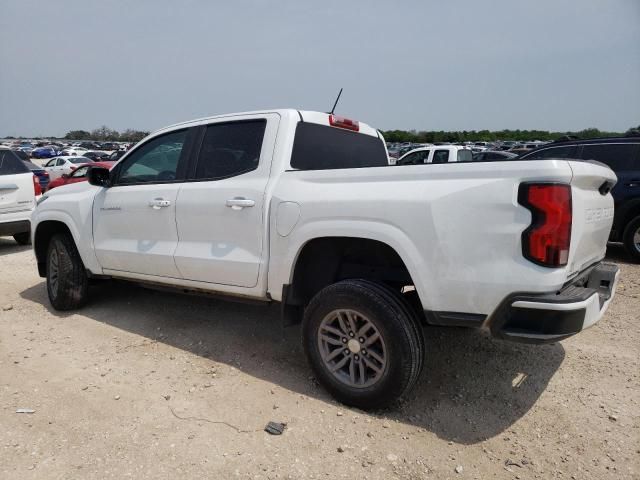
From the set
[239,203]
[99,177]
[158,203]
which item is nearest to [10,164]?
[99,177]

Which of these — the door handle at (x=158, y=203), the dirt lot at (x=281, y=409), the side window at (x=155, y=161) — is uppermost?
the side window at (x=155, y=161)

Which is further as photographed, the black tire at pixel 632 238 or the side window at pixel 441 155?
the side window at pixel 441 155

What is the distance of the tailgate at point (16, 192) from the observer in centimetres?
761

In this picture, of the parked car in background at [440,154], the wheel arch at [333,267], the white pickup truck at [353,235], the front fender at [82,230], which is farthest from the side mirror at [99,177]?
the parked car in background at [440,154]

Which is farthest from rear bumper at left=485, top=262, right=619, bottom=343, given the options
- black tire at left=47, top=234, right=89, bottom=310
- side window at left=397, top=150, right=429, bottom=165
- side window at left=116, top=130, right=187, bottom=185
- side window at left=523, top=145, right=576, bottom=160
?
side window at left=397, top=150, right=429, bottom=165

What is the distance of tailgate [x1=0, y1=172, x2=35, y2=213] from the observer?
25.0 feet

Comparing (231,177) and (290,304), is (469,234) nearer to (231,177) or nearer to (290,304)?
(290,304)

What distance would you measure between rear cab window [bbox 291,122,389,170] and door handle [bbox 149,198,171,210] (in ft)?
3.69

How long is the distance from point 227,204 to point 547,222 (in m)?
2.07

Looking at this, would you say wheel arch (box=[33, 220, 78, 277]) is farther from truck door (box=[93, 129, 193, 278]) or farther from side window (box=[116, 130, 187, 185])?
side window (box=[116, 130, 187, 185])

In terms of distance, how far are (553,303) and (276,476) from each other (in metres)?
1.60

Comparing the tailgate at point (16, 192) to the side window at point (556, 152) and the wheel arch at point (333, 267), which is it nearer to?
the wheel arch at point (333, 267)

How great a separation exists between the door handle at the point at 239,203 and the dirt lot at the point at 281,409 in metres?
1.22

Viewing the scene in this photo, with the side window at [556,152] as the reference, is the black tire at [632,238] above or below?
below
